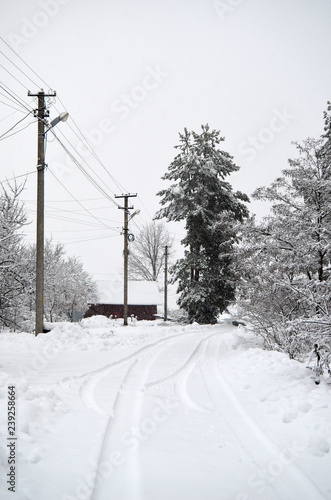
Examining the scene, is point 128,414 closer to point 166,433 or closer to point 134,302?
point 166,433

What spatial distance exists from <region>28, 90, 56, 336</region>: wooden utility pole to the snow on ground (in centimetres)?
394

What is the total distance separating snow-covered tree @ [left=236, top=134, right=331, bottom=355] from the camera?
937 centimetres

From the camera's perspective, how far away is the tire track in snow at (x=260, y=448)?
280cm

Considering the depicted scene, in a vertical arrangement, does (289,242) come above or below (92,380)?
above

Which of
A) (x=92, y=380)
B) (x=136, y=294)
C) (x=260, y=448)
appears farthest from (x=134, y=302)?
(x=260, y=448)

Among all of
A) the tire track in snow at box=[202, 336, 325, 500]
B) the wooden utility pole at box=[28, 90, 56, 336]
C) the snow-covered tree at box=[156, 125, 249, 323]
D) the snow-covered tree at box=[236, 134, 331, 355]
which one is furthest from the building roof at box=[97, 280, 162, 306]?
the tire track in snow at box=[202, 336, 325, 500]

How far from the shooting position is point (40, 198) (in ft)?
37.4

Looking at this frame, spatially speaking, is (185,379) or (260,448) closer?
(260,448)

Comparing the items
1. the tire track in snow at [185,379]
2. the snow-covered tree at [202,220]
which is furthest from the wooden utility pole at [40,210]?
the snow-covered tree at [202,220]

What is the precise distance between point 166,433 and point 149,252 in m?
45.5

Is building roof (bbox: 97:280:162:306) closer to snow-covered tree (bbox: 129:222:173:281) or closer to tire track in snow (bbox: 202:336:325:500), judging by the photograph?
snow-covered tree (bbox: 129:222:173:281)

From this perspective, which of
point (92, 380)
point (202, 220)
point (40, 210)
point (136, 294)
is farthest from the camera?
point (136, 294)

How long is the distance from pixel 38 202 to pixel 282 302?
9290 millimetres

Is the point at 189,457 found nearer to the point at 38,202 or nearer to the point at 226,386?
the point at 226,386
